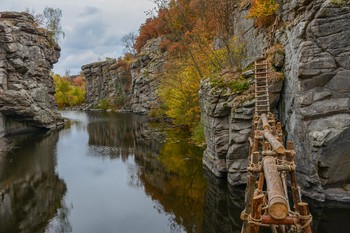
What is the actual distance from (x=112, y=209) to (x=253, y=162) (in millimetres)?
12255

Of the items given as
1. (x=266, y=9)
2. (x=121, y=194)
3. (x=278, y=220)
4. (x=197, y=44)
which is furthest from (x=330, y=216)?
(x=197, y=44)

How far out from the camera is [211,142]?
22.6 meters

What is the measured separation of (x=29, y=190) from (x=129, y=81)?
71615 millimetres

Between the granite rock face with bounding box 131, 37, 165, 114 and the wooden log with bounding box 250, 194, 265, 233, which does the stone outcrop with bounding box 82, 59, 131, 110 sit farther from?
the wooden log with bounding box 250, 194, 265, 233

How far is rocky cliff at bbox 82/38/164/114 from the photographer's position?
69.4 meters

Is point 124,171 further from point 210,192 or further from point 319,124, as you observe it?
point 319,124

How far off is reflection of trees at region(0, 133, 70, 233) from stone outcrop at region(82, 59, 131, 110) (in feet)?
185

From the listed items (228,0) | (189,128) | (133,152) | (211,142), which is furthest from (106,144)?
(228,0)

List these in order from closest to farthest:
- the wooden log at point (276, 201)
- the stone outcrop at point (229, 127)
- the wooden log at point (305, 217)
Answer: the wooden log at point (276, 201), the wooden log at point (305, 217), the stone outcrop at point (229, 127)

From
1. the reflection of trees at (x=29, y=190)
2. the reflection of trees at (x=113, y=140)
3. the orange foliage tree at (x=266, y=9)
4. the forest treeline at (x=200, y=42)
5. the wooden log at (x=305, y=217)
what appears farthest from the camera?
the reflection of trees at (x=113, y=140)

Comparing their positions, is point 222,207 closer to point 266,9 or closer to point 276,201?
point 276,201

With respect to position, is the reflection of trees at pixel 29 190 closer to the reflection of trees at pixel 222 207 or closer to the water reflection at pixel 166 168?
the water reflection at pixel 166 168

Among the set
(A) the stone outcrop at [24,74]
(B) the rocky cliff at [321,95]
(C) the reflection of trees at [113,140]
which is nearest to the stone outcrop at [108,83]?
(C) the reflection of trees at [113,140]

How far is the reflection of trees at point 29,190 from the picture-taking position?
16.5m
